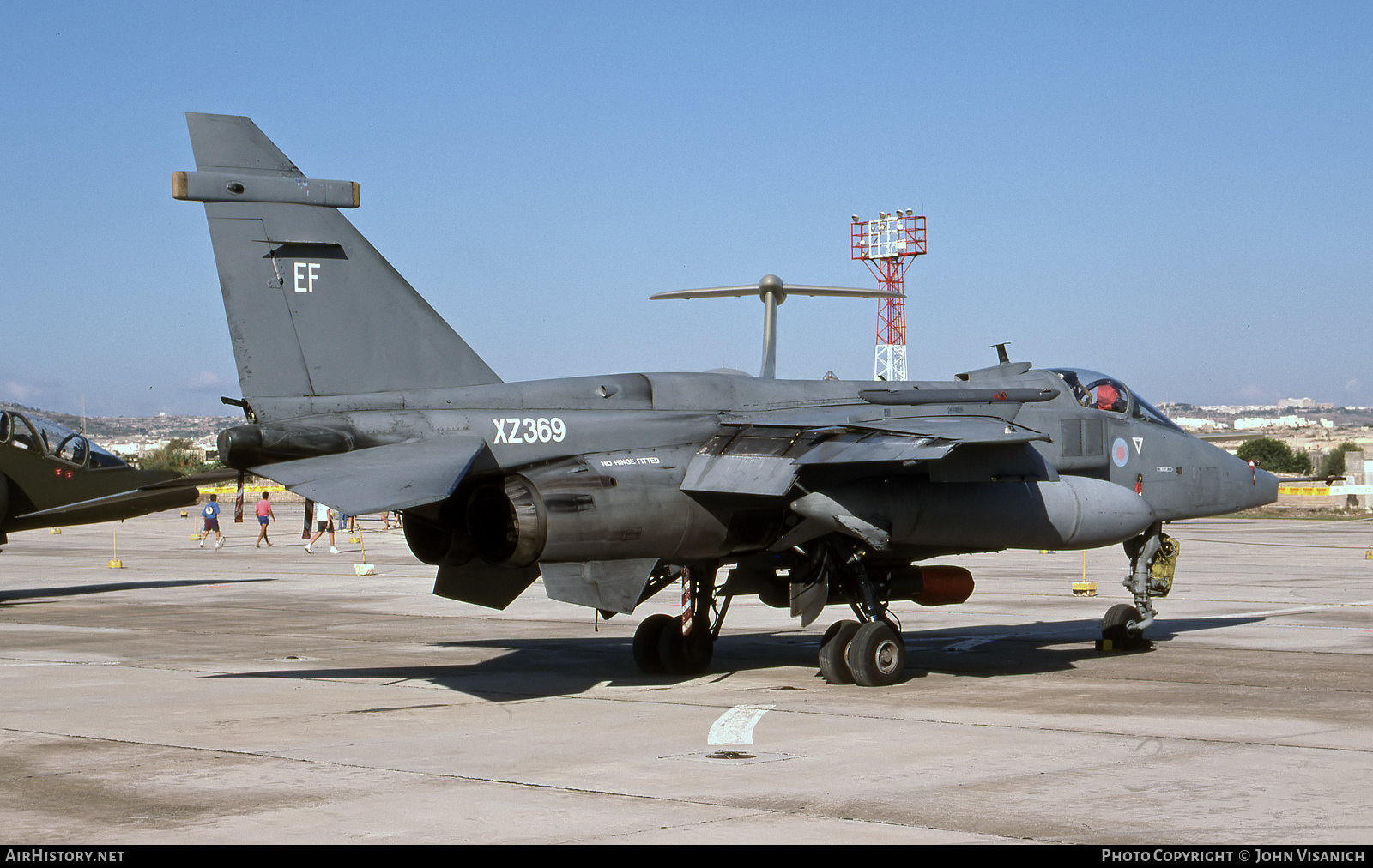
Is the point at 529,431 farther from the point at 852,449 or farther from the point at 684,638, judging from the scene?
the point at 684,638

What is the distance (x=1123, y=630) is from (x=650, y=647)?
5.71m

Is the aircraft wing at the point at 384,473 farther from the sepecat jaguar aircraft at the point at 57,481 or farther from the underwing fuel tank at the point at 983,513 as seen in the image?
the sepecat jaguar aircraft at the point at 57,481

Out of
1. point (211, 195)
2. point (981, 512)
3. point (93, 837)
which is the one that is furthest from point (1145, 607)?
point (93, 837)

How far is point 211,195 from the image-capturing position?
12133 millimetres

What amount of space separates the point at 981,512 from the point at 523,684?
493 centimetres

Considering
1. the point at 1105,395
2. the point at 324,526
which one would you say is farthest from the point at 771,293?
the point at 324,526

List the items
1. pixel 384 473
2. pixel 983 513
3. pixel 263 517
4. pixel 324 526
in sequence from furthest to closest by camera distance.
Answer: pixel 263 517
pixel 324 526
pixel 983 513
pixel 384 473

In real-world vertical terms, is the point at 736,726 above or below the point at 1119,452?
below

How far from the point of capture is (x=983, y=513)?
44.1 feet

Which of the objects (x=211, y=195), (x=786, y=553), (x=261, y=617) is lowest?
(x=261, y=617)

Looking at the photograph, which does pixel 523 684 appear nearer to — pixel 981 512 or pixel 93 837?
pixel 981 512

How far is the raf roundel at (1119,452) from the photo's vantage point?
50.5 ft

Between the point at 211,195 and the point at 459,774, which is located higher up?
the point at 211,195

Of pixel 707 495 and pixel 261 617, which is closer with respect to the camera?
pixel 707 495
